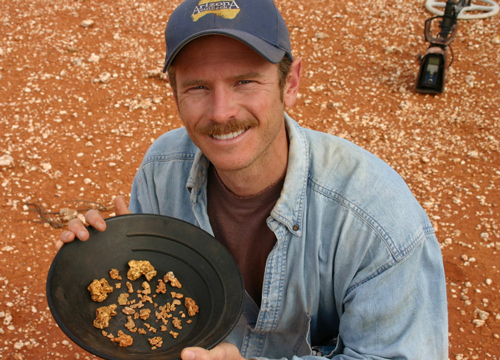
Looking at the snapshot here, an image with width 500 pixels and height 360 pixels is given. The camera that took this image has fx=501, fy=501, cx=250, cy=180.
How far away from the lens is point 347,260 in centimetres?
225

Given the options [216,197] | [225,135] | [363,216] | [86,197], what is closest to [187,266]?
[216,197]

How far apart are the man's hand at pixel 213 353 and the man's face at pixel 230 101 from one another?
0.78m

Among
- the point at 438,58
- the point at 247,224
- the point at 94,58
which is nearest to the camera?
the point at 247,224

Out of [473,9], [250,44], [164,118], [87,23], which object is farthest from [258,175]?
[473,9]

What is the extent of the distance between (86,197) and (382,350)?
→ 11.3ft

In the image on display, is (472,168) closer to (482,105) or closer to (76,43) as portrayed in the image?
(482,105)

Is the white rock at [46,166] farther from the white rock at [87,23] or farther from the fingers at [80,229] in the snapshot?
the fingers at [80,229]

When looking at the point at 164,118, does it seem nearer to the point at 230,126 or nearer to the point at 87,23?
the point at 87,23

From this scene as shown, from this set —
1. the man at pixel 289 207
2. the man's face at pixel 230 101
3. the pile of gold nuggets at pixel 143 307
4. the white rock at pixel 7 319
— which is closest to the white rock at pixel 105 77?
the white rock at pixel 7 319

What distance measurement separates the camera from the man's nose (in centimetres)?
211

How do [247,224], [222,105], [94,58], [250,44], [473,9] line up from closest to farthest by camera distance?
[250,44], [222,105], [247,224], [94,58], [473,9]

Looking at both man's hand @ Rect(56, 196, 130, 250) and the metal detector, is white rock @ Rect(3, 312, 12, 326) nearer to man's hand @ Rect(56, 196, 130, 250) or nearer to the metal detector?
man's hand @ Rect(56, 196, 130, 250)

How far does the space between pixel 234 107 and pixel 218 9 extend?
0.41 m

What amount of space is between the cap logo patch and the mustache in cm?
44
